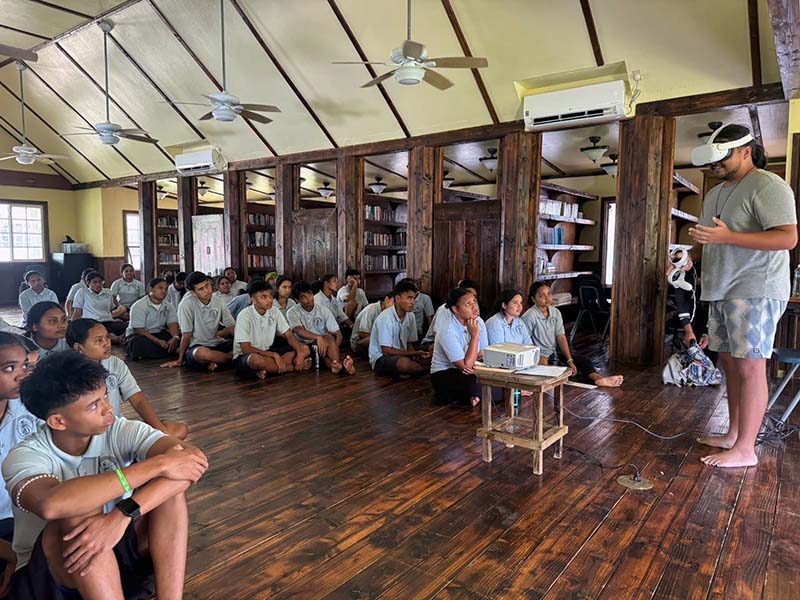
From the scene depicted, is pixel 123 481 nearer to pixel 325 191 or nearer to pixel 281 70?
pixel 281 70

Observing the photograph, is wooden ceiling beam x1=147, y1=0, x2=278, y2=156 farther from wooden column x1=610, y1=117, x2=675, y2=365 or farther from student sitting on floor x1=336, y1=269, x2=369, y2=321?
wooden column x1=610, y1=117, x2=675, y2=365

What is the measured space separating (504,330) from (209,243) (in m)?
7.28

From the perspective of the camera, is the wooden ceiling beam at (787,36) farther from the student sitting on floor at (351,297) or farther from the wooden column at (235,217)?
the wooden column at (235,217)

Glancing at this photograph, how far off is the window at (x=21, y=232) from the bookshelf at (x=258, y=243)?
5.91 meters

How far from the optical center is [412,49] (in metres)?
4.38

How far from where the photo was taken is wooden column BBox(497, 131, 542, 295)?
6.00 metres

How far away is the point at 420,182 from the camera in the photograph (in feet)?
22.5

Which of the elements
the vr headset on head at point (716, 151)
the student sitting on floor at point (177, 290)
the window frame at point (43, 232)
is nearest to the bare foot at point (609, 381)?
the vr headset on head at point (716, 151)

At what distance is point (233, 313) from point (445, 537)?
193 inches

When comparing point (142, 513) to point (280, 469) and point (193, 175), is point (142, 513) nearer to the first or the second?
point (280, 469)

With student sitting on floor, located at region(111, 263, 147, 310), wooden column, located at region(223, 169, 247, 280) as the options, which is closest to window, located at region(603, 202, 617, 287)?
wooden column, located at region(223, 169, 247, 280)

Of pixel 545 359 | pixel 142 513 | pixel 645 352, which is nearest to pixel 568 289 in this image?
pixel 645 352

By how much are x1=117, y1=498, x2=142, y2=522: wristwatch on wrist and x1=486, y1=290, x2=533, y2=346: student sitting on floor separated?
9.81 ft

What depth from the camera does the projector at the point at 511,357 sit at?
2.79m
